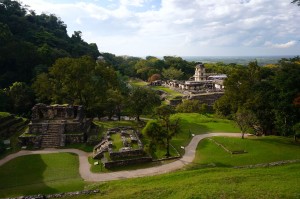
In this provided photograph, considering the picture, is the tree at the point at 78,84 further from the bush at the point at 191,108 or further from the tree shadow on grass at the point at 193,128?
the bush at the point at 191,108

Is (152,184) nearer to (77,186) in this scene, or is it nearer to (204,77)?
(77,186)

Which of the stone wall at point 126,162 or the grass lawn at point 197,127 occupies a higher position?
the grass lawn at point 197,127

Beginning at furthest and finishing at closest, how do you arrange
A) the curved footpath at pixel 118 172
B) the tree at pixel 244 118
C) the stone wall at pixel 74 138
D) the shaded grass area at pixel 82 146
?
1. the tree at pixel 244 118
2. the stone wall at pixel 74 138
3. the shaded grass area at pixel 82 146
4. the curved footpath at pixel 118 172

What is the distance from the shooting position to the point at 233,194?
15492mm

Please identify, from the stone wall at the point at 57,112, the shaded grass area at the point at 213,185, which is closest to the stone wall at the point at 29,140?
the stone wall at the point at 57,112

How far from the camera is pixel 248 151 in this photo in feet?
85.2

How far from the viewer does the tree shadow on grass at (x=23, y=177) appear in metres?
18.3

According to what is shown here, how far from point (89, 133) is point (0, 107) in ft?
52.4

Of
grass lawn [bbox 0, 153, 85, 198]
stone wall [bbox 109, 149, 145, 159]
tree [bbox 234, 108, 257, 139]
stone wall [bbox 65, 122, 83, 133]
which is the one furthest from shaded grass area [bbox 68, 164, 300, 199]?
stone wall [bbox 65, 122, 83, 133]

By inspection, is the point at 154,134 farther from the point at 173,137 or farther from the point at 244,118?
the point at 244,118

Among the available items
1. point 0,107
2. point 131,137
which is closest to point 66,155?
point 131,137

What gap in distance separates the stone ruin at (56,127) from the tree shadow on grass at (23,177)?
355 centimetres

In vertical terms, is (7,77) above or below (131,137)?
above

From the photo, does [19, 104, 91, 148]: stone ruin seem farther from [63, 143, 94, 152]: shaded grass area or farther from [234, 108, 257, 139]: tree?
→ [234, 108, 257, 139]: tree
